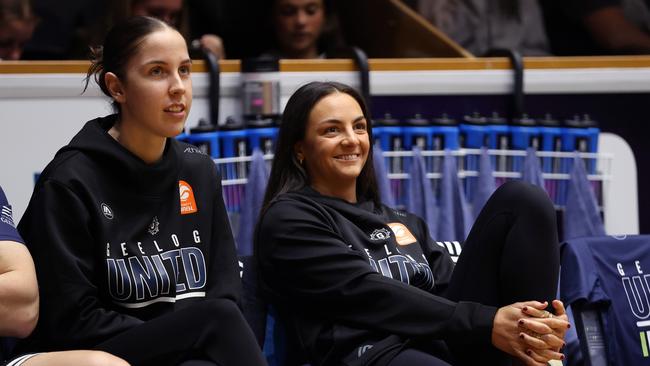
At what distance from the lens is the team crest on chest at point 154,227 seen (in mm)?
2281

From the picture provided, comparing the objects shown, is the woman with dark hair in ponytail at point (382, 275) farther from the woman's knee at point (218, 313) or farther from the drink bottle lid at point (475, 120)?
the drink bottle lid at point (475, 120)

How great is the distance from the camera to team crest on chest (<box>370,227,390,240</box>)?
2525mm

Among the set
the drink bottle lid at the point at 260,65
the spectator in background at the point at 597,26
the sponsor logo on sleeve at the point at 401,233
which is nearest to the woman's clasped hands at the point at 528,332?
the sponsor logo on sleeve at the point at 401,233

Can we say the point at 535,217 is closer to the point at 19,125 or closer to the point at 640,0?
the point at 19,125

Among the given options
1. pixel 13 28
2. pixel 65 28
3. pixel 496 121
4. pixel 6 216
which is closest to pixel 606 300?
pixel 496 121

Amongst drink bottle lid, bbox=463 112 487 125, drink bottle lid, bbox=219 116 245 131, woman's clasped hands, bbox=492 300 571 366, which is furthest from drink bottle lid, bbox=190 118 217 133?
woman's clasped hands, bbox=492 300 571 366

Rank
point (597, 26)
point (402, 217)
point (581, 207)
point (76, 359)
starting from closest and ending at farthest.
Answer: point (76, 359) → point (402, 217) → point (581, 207) → point (597, 26)

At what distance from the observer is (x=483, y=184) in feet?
10.3

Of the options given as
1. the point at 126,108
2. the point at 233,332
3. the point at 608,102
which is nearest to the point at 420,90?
the point at 608,102

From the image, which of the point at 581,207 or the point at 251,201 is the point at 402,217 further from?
the point at 581,207

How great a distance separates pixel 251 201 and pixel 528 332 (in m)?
0.94

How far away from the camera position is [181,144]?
2475 mm

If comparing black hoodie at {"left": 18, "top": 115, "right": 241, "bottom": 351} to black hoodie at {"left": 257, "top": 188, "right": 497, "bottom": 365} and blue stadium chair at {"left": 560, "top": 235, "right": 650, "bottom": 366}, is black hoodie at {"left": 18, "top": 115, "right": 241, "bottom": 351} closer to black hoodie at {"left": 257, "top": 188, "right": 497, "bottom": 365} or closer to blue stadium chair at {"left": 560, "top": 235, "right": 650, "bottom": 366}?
black hoodie at {"left": 257, "top": 188, "right": 497, "bottom": 365}

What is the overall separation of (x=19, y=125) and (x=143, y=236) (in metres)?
0.83
